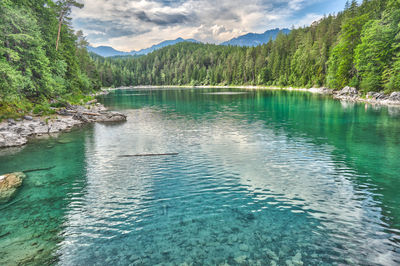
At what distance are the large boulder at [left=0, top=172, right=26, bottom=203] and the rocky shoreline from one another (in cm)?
1149

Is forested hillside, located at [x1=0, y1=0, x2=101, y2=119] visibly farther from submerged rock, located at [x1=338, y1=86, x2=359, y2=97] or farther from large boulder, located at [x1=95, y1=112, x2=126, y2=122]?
submerged rock, located at [x1=338, y1=86, x2=359, y2=97]

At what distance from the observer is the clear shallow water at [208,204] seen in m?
8.83

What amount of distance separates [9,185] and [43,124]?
19485 millimetres

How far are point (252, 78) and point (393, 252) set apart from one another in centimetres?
15566

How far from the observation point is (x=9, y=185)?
46.9ft

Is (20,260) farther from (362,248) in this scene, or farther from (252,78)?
(252,78)

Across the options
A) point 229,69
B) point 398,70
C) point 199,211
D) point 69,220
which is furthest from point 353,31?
point 229,69

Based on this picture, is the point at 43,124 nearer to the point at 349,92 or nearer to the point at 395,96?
the point at 395,96

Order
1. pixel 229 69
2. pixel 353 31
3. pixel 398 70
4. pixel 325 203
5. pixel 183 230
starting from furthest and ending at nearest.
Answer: pixel 229 69, pixel 353 31, pixel 398 70, pixel 325 203, pixel 183 230

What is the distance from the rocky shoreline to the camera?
24.8m

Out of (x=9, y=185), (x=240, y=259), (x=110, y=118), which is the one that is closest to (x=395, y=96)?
(x=110, y=118)

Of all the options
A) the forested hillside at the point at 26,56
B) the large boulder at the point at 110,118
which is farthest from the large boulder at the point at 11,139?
the large boulder at the point at 110,118

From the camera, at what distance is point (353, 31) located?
67.6 m

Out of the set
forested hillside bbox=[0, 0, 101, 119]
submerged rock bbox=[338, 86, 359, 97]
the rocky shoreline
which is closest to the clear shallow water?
the rocky shoreline
